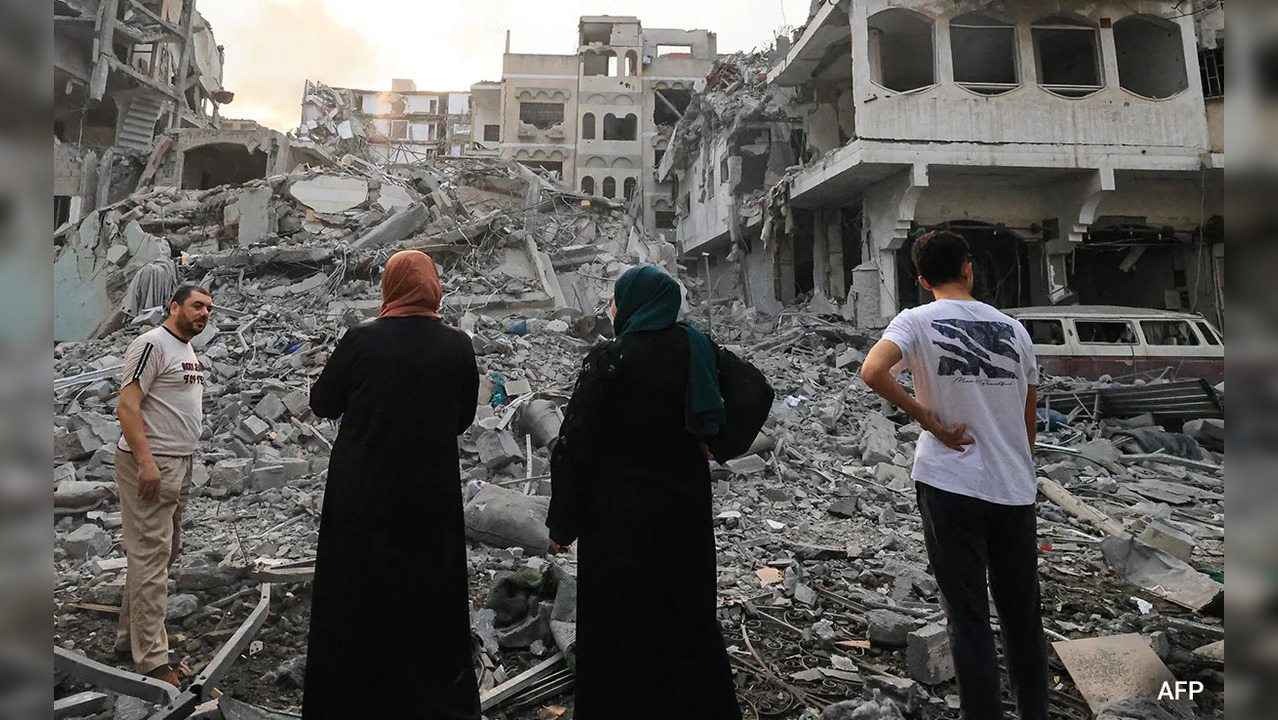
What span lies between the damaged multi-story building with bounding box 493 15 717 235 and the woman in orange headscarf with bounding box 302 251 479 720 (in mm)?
29892

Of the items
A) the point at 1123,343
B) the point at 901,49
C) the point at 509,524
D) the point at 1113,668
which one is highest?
the point at 901,49

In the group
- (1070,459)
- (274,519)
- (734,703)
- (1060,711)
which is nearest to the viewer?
(734,703)

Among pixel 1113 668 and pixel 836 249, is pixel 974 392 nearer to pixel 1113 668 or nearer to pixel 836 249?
pixel 1113 668

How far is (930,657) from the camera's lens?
2.69 metres

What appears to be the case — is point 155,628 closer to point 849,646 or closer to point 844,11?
point 849,646

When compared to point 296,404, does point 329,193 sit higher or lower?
higher

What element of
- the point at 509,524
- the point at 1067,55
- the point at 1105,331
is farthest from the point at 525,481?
the point at 1067,55

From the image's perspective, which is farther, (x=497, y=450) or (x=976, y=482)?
(x=497, y=450)

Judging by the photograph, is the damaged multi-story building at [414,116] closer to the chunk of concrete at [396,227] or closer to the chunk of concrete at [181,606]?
A: the chunk of concrete at [396,227]

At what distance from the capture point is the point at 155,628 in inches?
103

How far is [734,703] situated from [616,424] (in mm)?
978

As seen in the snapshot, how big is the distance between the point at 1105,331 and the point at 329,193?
50.0ft

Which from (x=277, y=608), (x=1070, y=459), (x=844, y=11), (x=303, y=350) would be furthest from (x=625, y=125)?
(x=277, y=608)

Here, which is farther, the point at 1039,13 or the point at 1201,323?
the point at 1039,13
